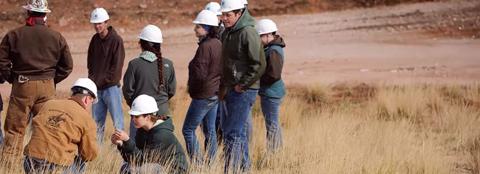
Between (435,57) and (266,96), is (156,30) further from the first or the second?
(435,57)

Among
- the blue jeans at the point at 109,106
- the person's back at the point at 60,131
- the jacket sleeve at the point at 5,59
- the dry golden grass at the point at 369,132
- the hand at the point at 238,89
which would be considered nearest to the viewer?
the person's back at the point at 60,131

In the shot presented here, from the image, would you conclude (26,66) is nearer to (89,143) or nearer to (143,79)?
(143,79)

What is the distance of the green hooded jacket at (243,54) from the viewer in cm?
864

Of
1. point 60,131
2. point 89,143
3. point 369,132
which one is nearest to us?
point 60,131

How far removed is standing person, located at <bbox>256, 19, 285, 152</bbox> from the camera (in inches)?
384

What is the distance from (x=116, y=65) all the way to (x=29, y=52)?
1245 millimetres

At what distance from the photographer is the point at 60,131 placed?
23.2ft

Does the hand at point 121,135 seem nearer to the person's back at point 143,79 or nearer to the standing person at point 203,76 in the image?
the person's back at point 143,79

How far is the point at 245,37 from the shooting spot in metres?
8.62

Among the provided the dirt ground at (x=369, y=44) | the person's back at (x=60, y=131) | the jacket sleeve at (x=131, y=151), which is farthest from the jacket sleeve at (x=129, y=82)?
the dirt ground at (x=369, y=44)

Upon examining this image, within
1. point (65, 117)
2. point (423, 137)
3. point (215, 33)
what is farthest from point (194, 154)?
point (423, 137)

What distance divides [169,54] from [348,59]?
13.5ft

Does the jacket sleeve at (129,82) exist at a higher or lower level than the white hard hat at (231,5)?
lower

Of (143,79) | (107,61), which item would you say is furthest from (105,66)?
(143,79)
